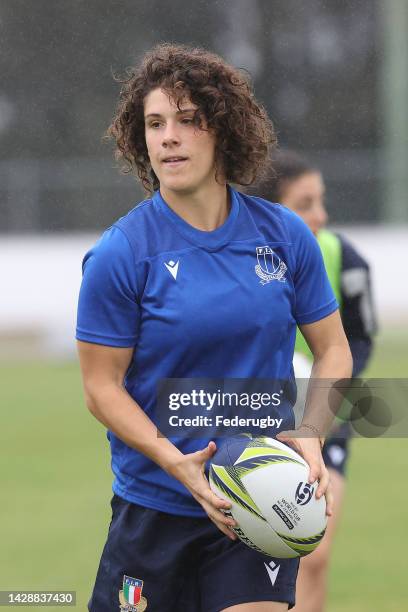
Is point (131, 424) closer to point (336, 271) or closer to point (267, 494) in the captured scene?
point (267, 494)

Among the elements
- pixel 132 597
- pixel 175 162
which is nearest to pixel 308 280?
pixel 175 162

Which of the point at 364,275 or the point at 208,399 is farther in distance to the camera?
the point at 364,275

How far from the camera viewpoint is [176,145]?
3230mm

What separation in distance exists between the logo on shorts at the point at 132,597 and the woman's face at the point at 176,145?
1.04 m

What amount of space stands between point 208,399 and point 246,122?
797 millimetres

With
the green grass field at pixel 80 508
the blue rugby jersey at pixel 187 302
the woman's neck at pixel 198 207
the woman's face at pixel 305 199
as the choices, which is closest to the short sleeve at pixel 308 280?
the blue rugby jersey at pixel 187 302

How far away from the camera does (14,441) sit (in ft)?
30.8

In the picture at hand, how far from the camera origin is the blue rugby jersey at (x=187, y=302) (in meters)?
3.15

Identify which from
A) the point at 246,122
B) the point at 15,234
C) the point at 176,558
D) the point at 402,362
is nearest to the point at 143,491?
the point at 176,558

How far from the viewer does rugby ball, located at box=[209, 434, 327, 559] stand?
3084mm

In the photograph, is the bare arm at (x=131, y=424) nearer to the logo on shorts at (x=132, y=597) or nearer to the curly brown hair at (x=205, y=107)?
the logo on shorts at (x=132, y=597)

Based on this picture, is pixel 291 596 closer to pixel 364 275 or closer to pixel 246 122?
pixel 246 122

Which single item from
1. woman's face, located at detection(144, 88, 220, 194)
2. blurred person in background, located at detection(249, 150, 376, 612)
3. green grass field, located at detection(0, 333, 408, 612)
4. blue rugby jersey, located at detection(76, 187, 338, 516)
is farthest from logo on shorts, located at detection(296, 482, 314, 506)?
green grass field, located at detection(0, 333, 408, 612)

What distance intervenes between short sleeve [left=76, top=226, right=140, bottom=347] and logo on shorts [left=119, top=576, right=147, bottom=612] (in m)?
0.65
